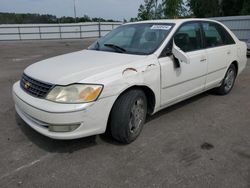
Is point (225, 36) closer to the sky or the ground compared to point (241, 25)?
closer to the sky

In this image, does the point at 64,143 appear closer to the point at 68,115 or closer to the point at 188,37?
the point at 68,115

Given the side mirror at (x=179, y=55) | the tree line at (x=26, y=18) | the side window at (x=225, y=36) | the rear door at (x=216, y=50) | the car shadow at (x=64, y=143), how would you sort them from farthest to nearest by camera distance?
1. the tree line at (x=26, y=18)
2. the side window at (x=225, y=36)
3. the rear door at (x=216, y=50)
4. the side mirror at (x=179, y=55)
5. the car shadow at (x=64, y=143)

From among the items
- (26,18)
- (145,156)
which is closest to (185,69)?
(145,156)

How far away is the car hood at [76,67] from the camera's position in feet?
9.28

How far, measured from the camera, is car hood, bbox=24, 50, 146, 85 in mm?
2828

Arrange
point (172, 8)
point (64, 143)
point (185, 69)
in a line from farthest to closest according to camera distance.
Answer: point (172, 8) < point (185, 69) < point (64, 143)

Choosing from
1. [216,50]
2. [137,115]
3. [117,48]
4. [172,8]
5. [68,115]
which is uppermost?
[172,8]

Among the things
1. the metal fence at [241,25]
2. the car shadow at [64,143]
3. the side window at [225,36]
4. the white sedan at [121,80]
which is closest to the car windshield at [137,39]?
the white sedan at [121,80]

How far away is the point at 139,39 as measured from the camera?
3.86 m

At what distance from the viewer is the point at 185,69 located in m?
3.81

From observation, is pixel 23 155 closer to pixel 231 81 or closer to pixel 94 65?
pixel 94 65

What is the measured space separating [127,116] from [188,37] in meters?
1.83

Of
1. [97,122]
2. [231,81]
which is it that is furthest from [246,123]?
[97,122]

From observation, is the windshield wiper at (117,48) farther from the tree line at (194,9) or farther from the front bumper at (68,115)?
the tree line at (194,9)
